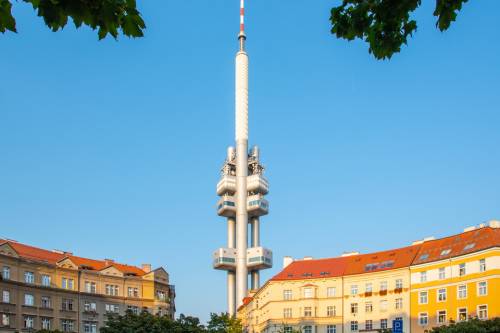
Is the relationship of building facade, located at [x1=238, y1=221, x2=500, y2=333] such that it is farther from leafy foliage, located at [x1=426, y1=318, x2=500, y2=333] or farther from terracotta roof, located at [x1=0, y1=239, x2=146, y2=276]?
terracotta roof, located at [x1=0, y1=239, x2=146, y2=276]

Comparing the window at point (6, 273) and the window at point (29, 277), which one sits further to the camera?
the window at point (29, 277)

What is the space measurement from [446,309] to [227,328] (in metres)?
34.8

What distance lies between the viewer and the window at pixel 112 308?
107812mm

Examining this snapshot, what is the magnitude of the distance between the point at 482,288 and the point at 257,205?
90949 mm

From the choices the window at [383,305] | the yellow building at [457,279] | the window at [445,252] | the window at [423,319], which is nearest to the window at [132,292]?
the window at [383,305]

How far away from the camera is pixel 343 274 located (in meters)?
98.6

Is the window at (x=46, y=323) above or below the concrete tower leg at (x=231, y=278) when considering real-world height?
below

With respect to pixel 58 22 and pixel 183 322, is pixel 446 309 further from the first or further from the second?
pixel 58 22

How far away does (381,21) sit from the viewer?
10484 millimetres

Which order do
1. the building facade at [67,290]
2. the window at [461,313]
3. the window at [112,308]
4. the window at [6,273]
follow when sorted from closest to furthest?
the window at [461,313]
the window at [6,273]
the building facade at [67,290]
the window at [112,308]

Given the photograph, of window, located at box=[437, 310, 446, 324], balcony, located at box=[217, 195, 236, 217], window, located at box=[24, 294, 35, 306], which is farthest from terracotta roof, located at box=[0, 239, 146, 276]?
window, located at box=[437, 310, 446, 324]

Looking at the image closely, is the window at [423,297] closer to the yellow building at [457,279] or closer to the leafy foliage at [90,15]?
the yellow building at [457,279]

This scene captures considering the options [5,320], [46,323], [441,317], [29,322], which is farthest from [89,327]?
[441,317]

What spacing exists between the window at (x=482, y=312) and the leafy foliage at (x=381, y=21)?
71.4m
